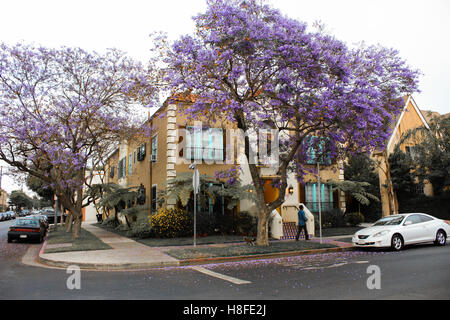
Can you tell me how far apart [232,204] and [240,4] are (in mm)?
9008

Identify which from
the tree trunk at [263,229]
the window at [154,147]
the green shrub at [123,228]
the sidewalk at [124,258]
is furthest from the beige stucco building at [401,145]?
the green shrub at [123,228]

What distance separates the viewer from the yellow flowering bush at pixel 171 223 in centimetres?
1675

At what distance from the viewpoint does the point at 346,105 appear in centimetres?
1169

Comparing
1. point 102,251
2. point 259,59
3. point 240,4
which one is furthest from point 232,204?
point 240,4

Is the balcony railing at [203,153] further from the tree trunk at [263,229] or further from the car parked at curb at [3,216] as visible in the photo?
the car parked at curb at [3,216]

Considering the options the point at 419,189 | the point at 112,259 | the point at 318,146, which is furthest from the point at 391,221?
the point at 419,189

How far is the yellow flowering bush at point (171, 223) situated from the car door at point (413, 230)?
941 centimetres

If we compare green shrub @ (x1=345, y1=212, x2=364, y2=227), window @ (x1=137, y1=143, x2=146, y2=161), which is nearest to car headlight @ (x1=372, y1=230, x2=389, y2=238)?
green shrub @ (x1=345, y1=212, x2=364, y2=227)

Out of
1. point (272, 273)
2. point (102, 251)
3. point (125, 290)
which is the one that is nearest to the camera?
point (125, 290)

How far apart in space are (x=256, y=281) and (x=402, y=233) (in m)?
7.77

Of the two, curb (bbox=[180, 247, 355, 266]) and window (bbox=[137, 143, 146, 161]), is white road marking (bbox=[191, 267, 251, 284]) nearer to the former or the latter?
curb (bbox=[180, 247, 355, 266])

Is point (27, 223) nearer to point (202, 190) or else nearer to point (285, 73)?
point (202, 190)

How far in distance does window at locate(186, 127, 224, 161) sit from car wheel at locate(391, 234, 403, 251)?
9.23 meters

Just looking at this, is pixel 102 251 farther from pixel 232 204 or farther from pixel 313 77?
pixel 313 77
